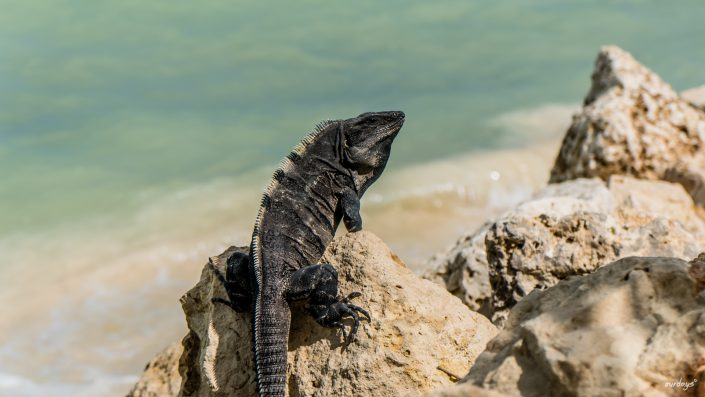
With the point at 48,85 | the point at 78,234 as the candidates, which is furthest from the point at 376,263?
the point at 48,85

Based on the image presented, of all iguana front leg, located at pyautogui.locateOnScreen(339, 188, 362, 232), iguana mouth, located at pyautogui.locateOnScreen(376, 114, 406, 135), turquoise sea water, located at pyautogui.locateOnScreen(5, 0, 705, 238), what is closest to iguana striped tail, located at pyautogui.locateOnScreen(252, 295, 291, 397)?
iguana front leg, located at pyautogui.locateOnScreen(339, 188, 362, 232)

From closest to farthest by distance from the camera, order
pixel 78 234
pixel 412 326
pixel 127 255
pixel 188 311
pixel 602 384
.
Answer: pixel 602 384, pixel 412 326, pixel 188 311, pixel 127 255, pixel 78 234

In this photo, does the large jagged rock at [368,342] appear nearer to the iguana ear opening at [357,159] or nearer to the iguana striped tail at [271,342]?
the iguana striped tail at [271,342]

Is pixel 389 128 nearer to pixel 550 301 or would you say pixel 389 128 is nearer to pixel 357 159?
pixel 357 159

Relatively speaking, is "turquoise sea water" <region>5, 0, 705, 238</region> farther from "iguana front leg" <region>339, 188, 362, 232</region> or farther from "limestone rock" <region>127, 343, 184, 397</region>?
"iguana front leg" <region>339, 188, 362, 232</region>

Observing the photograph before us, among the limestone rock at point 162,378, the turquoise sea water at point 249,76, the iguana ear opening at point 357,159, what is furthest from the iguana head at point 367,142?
the turquoise sea water at point 249,76

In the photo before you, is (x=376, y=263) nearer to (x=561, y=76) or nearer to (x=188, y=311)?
(x=188, y=311)
